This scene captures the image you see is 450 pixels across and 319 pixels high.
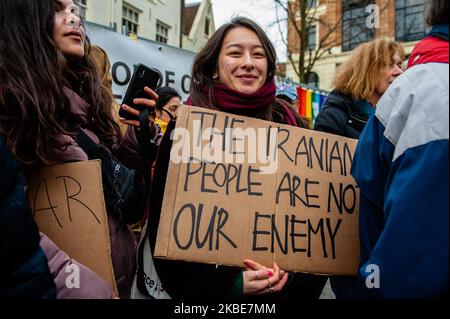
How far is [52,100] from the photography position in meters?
1.37

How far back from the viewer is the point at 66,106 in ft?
4.76

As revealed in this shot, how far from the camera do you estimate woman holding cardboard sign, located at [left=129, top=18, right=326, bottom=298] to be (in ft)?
4.59

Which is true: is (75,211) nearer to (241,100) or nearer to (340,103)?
(241,100)

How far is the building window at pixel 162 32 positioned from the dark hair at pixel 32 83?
13566mm

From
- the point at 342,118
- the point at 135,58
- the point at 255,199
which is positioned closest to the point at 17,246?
the point at 255,199

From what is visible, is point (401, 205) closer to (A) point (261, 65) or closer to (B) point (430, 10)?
(B) point (430, 10)

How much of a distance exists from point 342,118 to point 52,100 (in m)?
1.68

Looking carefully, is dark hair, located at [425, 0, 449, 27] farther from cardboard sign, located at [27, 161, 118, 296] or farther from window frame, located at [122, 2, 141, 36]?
window frame, located at [122, 2, 141, 36]

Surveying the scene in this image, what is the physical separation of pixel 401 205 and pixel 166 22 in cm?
1464

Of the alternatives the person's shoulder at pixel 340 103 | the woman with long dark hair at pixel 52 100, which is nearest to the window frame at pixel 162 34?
the person's shoulder at pixel 340 103
